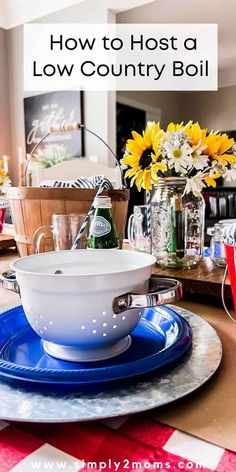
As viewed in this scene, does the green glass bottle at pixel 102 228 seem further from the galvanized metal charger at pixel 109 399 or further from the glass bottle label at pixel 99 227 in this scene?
the galvanized metal charger at pixel 109 399

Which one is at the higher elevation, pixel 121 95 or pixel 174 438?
pixel 121 95

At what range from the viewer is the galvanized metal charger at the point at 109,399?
277mm

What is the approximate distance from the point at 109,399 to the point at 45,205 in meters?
0.47

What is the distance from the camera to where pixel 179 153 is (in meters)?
0.63

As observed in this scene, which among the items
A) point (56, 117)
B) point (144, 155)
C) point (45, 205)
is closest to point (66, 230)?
point (45, 205)

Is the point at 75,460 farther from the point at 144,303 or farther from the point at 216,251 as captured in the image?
the point at 216,251

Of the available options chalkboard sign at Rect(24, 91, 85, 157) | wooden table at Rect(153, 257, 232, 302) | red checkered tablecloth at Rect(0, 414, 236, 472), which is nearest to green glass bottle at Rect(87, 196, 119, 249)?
wooden table at Rect(153, 257, 232, 302)

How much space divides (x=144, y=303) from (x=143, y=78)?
4.05 metres

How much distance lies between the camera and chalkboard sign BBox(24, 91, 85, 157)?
3.29m

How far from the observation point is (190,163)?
640mm

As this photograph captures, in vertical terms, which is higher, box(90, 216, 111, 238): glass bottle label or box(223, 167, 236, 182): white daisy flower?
box(223, 167, 236, 182): white daisy flower

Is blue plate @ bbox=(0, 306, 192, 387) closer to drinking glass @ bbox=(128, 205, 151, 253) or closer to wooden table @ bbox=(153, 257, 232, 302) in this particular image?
wooden table @ bbox=(153, 257, 232, 302)

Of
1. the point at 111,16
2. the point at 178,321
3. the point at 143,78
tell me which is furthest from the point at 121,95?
the point at 178,321

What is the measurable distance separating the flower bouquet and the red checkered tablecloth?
0.44 metres
